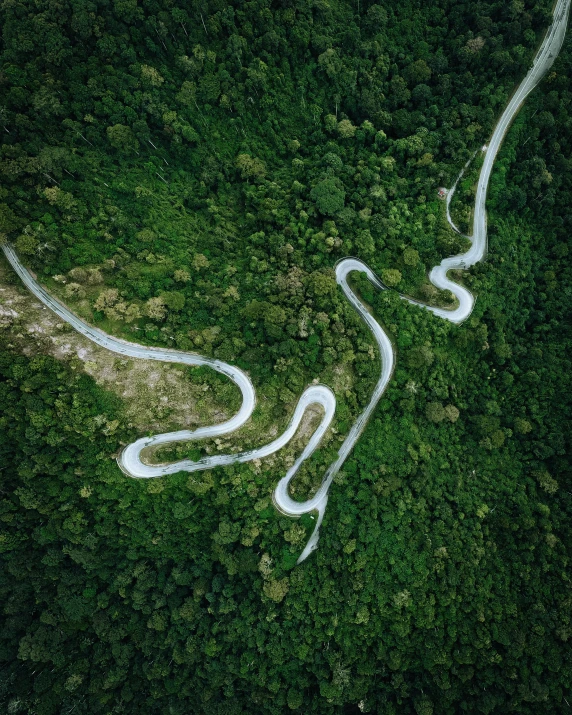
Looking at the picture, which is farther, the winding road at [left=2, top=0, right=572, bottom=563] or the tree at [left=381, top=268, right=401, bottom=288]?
the tree at [left=381, top=268, right=401, bottom=288]

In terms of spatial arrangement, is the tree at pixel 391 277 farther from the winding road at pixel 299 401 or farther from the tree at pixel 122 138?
the tree at pixel 122 138

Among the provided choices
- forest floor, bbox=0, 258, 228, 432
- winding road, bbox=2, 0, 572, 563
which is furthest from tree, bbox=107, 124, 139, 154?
forest floor, bbox=0, 258, 228, 432

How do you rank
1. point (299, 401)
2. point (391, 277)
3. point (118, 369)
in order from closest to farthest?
point (118, 369) < point (299, 401) < point (391, 277)

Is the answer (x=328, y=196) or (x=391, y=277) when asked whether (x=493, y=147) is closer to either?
(x=328, y=196)

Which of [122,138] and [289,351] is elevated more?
[122,138]

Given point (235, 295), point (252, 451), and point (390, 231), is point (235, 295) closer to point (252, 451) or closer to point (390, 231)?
point (252, 451)

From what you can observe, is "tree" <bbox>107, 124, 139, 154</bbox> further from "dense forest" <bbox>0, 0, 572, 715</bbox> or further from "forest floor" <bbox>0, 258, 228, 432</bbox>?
"forest floor" <bbox>0, 258, 228, 432</bbox>

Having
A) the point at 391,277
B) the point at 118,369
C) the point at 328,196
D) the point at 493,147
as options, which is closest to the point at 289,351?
the point at 391,277

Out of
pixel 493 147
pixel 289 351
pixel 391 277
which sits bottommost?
pixel 289 351
